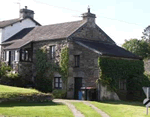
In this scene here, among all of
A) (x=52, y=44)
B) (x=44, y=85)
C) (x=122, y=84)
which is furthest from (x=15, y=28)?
(x=122, y=84)

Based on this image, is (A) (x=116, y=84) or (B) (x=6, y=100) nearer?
(B) (x=6, y=100)

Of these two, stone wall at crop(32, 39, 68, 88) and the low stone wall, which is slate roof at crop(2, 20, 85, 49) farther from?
the low stone wall

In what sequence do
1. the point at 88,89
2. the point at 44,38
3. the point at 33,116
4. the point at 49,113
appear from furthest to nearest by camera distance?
the point at 44,38 < the point at 88,89 < the point at 49,113 < the point at 33,116

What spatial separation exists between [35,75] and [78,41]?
6623 mm

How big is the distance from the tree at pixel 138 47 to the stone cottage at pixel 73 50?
76.8 feet

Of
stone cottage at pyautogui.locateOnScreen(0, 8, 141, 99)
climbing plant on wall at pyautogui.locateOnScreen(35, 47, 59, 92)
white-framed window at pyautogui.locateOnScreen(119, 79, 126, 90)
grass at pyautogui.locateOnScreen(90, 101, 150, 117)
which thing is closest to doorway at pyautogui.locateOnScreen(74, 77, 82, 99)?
stone cottage at pyautogui.locateOnScreen(0, 8, 141, 99)

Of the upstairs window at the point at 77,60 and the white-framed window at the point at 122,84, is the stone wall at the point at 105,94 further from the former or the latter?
the upstairs window at the point at 77,60

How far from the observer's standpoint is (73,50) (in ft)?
103

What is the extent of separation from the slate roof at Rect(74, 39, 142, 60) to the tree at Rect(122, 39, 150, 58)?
24.1m

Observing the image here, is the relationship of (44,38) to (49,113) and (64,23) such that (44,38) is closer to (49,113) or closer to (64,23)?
(64,23)

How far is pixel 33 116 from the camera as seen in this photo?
55.5 ft

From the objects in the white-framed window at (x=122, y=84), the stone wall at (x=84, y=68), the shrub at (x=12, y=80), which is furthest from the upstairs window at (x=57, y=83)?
the white-framed window at (x=122, y=84)

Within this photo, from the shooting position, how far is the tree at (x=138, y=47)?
192ft

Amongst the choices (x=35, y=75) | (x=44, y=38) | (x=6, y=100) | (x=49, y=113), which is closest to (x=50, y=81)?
(x=35, y=75)
